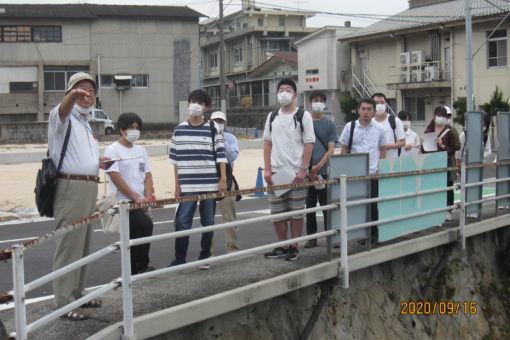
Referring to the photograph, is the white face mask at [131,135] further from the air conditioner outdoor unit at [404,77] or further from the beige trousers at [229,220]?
the air conditioner outdoor unit at [404,77]

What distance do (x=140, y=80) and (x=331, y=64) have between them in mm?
14296

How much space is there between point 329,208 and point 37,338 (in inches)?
115

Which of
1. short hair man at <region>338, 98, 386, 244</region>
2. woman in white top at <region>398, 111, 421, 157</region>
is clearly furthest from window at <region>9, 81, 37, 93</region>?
short hair man at <region>338, 98, 386, 244</region>

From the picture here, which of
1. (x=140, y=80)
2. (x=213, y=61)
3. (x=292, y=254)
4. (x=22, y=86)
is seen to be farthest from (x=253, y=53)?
(x=292, y=254)

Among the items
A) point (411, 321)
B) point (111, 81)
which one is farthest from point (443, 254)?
point (111, 81)

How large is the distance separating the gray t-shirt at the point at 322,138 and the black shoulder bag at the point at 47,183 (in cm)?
339

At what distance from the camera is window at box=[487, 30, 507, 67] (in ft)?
124

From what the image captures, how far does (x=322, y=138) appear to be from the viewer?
7637 millimetres

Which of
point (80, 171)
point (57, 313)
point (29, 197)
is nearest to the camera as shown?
point (57, 313)

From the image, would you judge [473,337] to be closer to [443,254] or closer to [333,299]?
[443,254]

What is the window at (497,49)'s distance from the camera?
37656 mm

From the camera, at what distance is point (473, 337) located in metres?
8.57

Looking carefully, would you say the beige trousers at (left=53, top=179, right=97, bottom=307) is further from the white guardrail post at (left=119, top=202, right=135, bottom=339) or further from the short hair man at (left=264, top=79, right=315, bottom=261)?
the short hair man at (left=264, top=79, right=315, bottom=261)

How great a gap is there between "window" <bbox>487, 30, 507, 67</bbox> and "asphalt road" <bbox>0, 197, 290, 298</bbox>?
28155 mm
